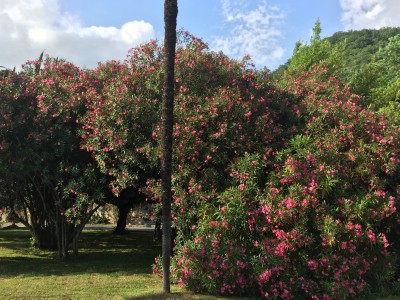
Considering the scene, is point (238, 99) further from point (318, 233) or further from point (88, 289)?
point (88, 289)

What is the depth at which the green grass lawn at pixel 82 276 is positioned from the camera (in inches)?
299

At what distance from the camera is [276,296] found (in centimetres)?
716

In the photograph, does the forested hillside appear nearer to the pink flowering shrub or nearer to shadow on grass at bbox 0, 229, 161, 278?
the pink flowering shrub

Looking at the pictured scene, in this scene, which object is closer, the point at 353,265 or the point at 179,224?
the point at 353,265

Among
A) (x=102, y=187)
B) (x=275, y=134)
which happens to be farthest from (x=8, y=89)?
(x=275, y=134)

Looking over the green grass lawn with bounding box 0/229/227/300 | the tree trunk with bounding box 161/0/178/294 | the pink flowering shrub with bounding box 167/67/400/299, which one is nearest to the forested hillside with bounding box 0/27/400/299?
the pink flowering shrub with bounding box 167/67/400/299

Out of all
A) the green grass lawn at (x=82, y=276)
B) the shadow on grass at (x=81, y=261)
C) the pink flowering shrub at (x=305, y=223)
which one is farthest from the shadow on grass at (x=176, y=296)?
the shadow on grass at (x=81, y=261)

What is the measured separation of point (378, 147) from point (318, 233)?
230cm

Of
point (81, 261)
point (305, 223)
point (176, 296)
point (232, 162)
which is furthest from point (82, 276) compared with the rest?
point (305, 223)

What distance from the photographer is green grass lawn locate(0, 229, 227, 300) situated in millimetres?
7594

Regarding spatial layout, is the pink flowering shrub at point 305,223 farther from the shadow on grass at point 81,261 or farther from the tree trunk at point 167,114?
the shadow on grass at point 81,261

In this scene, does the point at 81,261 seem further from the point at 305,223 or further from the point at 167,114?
the point at 305,223

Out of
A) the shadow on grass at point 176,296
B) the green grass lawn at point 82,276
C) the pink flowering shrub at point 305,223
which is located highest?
the pink flowering shrub at point 305,223

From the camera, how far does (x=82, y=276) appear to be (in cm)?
952
